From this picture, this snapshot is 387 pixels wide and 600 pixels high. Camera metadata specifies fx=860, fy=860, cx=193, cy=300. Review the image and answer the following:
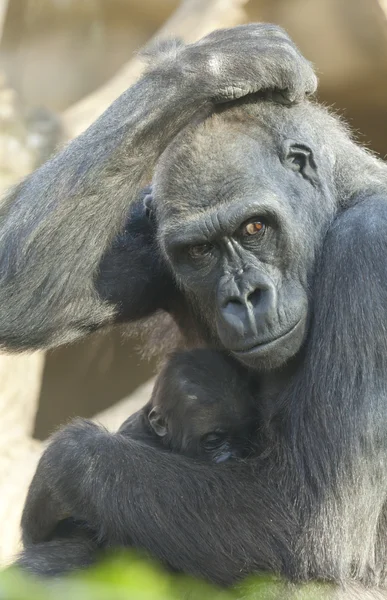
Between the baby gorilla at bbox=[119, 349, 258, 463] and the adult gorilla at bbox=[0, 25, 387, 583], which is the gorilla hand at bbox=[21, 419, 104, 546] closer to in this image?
the adult gorilla at bbox=[0, 25, 387, 583]

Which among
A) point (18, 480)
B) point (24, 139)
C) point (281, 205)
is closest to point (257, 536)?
point (281, 205)

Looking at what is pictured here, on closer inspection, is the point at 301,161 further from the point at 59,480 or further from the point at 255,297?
the point at 59,480

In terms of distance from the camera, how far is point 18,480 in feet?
26.2

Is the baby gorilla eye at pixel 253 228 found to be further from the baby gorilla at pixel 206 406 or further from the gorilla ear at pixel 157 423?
the gorilla ear at pixel 157 423

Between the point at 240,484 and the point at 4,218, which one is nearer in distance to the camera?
the point at 240,484

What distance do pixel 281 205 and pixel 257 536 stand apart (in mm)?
1422

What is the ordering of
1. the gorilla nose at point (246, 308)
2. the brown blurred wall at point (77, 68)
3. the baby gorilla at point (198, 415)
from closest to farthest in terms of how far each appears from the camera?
the gorilla nose at point (246, 308), the baby gorilla at point (198, 415), the brown blurred wall at point (77, 68)

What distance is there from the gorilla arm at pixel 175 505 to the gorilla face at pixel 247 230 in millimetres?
→ 554

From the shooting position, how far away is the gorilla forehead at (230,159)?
3789 millimetres

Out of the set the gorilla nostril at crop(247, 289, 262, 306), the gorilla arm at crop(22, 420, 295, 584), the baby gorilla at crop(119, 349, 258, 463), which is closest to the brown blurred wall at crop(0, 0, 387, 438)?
the baby gorilla at crop(119, 349, 258, 463)

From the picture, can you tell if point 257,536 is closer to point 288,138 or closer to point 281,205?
point 281,205

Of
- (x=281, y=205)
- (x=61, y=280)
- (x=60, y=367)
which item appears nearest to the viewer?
(x=281, y=205)

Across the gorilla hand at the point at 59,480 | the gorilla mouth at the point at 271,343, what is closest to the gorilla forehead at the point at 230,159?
the gorilla mouth at the point at 271,343

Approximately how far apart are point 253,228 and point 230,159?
13.0 inches
